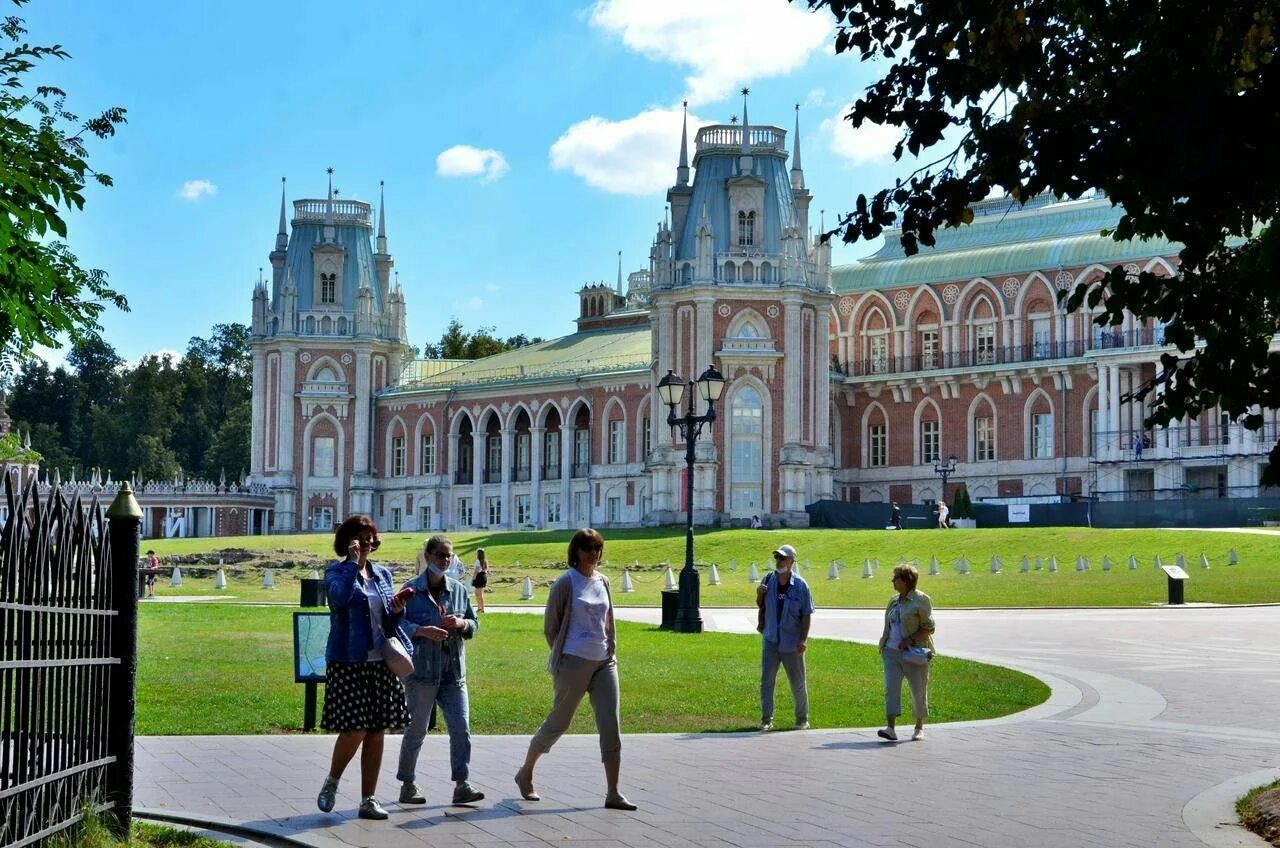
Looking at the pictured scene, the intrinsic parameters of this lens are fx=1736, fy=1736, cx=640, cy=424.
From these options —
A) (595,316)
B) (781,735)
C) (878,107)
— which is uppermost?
(595,316)

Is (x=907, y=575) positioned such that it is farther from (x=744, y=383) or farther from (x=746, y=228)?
(x=746, y=228)

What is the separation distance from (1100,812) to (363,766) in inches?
179

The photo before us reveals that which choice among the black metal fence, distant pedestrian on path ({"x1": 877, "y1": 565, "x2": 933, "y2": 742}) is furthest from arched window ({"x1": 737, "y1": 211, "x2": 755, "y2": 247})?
the black metal fence

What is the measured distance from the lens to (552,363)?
281 ft

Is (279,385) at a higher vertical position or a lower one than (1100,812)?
higher

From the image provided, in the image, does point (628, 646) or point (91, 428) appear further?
point (91, 428)

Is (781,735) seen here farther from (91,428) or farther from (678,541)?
(91,428)

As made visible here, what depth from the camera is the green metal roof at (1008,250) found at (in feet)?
242

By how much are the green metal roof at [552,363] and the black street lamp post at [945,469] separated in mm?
13743

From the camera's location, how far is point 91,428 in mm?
120438

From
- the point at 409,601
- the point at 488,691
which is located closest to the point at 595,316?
the point at 488,691

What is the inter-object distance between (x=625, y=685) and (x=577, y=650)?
8.30 meters

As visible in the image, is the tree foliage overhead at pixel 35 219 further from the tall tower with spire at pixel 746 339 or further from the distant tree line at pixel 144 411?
the distant tree line at pixel 144 411

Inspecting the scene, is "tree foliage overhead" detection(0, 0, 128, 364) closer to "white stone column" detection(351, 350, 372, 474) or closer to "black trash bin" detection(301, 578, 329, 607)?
"black trash bin" detection(301, 578, 329, 607)
